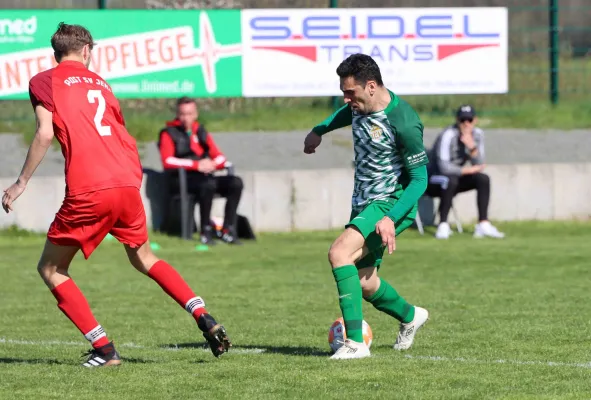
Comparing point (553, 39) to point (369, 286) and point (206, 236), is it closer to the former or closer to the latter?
point (206, 236)

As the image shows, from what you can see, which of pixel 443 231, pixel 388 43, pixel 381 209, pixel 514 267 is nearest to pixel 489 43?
pixel 388 43

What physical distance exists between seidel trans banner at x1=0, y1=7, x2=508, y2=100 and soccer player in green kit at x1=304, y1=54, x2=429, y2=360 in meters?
9.43

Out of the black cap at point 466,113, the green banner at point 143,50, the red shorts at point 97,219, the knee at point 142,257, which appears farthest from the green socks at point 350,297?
the green banner at point 143,50

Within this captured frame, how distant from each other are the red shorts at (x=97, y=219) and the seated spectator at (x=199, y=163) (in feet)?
24.0

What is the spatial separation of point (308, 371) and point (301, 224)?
9091 millimetres

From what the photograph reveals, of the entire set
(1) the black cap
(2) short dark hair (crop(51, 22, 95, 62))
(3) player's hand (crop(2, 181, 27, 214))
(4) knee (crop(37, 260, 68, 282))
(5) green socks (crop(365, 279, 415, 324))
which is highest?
(2) short dark hair (crop(51, 22, 95, 62))

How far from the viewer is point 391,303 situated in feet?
24.5

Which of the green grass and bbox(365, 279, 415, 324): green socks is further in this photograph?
bbox(365, 279, 415, 324): green socks

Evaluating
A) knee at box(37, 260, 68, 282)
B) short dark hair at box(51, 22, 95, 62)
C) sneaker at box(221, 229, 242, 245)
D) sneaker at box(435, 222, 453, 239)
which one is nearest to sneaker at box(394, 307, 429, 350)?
knee at box(37, 260, 68, 282)

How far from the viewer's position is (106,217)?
6785 millimetres

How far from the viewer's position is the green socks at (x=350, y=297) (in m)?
7.03

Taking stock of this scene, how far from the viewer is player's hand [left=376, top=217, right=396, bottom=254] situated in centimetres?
683

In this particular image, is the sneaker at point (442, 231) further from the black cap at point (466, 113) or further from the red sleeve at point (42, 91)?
the red sleeve at point (42, 91)

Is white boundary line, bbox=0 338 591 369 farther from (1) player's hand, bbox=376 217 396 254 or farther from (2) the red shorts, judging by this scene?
(2) the red shorts
